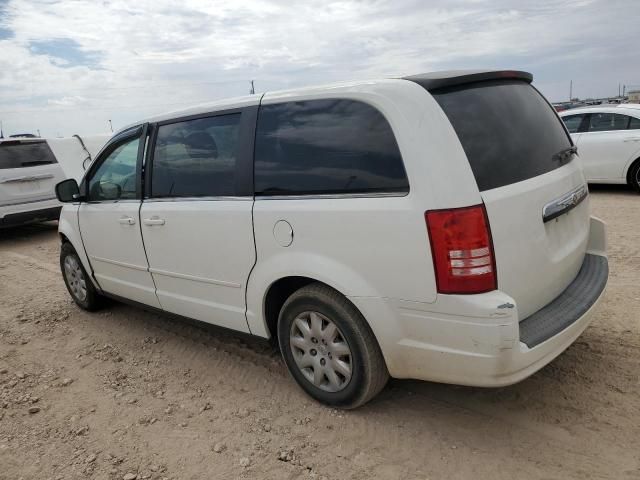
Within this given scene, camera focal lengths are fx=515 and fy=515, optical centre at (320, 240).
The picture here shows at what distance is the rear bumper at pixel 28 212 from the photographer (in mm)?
8664

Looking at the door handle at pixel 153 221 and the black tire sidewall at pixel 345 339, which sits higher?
the door handle at pixel 153 221

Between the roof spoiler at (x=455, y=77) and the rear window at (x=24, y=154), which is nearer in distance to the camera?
the roof spoiler at (x=455, y=77)

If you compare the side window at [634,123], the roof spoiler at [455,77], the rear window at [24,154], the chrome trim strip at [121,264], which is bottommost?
the chrome trim strip at [121,264]

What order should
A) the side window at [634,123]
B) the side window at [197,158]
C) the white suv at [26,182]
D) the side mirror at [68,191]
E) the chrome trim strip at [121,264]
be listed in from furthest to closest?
the white suv at [26,182], the side window at [634,123], the side mirror at [68,191], the chrome trim strip at [121,264], the side window at [197,158]

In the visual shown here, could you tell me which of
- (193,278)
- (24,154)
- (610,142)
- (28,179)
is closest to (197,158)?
(193,278)

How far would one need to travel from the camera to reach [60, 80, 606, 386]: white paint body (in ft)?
7.63

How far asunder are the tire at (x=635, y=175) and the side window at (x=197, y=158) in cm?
800

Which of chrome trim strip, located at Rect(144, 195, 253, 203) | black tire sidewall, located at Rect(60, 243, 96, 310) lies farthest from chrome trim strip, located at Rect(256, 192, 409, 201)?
black tire sidewall, located at Rect(60, 243, 96, 310)

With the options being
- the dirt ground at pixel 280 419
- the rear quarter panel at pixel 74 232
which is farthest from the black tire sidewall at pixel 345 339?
the rear quarter panel at pixel 74 232

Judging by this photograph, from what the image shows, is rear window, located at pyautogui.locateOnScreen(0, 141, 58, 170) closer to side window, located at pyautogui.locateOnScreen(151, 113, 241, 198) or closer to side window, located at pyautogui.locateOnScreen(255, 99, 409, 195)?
side window, located at pyautogui.locateOnScreen(151, 113, 241, 198)

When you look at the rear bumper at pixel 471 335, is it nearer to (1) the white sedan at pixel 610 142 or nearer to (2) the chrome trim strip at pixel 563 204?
(2) the chrome trim strip at pixel 563 204

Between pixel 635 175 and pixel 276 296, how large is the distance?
7991 mm

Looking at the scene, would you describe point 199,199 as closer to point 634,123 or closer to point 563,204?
point 563,204

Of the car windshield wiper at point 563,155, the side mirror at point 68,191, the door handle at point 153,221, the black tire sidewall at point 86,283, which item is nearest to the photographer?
the car windshield wiper at point 563,155
